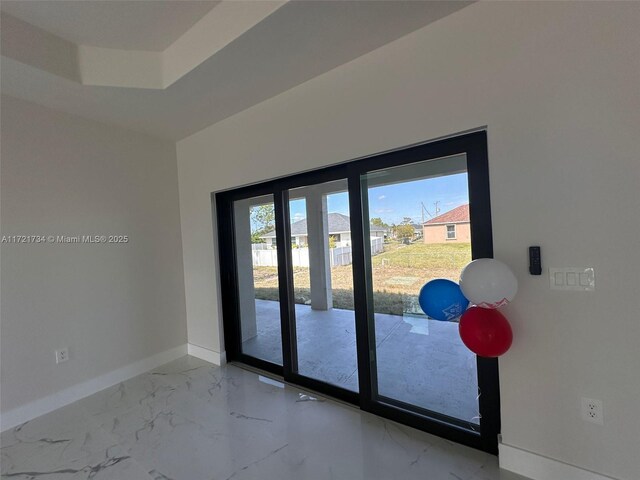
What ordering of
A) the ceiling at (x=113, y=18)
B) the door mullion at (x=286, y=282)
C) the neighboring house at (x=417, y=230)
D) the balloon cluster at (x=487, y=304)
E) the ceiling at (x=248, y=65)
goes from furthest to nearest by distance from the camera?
the door mullion at (x=286, y=282)
the neighboring house at (x=417, y=230)
the ceiling at (x=113, y=18)
the ceiling at (x=248, y=65)
the balloon cluster at (x=487, y=304)

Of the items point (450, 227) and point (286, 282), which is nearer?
point (450, 227)

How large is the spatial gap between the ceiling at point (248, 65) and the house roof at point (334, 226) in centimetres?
117

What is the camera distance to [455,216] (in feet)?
6.46

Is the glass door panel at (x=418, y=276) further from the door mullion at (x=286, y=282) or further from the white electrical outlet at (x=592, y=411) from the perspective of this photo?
the door mullion at (x=286, y=282)

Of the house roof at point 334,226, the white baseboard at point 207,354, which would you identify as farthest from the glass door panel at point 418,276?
the white baseboard at point 207,354

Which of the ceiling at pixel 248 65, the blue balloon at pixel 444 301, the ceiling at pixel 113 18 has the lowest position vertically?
the blue balloon at pixel 444 301

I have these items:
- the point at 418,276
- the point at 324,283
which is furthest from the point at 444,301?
the point at 324,283

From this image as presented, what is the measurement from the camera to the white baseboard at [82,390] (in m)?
2.43

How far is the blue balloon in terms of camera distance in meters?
1.73

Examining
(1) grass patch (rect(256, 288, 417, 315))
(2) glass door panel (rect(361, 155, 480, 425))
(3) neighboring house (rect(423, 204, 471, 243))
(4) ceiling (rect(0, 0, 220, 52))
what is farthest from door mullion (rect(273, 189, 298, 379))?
(4) ceiling (rect(0, 0, 220, 52))

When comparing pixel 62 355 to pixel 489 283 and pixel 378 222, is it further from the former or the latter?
pixel 489 283

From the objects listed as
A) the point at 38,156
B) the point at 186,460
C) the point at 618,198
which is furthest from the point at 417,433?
the point at 38,156

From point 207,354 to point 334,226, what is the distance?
2.31 meters

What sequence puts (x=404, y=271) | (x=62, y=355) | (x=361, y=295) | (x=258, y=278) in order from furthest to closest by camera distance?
1. (x=258, y=278)
2. (x=62, y=355)
3. (x=361, y=295)
4. (x=404, y=271)
